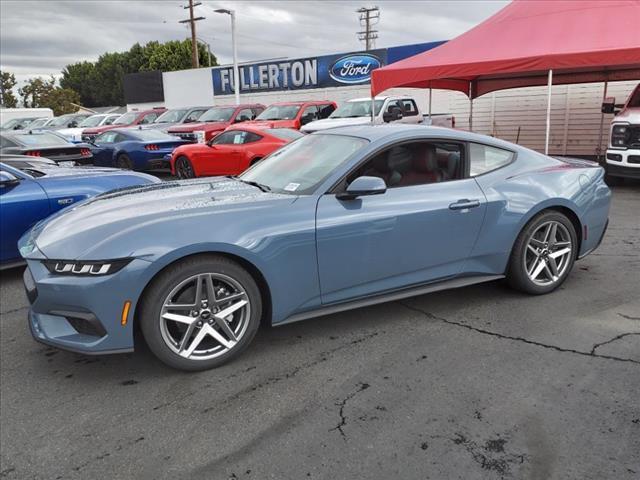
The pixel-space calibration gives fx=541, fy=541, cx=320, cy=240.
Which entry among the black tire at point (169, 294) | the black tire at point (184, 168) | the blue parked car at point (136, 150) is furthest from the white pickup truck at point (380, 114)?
the black tire at point (169, 294)

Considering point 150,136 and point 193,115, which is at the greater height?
point 193,115

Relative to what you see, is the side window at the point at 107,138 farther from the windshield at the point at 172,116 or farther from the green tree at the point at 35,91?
the green tree at the point at 35,91

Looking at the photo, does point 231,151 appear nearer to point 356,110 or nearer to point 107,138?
point 107,138

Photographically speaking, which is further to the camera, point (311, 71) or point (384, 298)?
point (311, 71)

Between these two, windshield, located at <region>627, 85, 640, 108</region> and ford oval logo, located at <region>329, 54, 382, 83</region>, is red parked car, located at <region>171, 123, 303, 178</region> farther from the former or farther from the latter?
ford oval logo, located at <region>329, 54, 382, 83</region>

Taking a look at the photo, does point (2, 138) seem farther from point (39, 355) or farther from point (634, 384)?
point (634, 384)

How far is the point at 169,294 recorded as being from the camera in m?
3.02

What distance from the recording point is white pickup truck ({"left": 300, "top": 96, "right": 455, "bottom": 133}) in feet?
46.9

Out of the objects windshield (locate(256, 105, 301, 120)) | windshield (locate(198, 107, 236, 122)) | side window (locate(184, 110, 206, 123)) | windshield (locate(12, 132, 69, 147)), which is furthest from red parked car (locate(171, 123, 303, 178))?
side window (locate(184, 110, 206, 123))

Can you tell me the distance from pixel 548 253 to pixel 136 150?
10687 millimetres

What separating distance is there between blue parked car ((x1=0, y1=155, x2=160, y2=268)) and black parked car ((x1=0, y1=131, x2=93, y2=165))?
15.3 ft

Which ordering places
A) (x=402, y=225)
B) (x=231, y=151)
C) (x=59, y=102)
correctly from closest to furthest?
(x=402, y=225) < (x=231, y=151) < (x=59, y=102)

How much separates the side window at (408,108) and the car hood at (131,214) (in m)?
12.3

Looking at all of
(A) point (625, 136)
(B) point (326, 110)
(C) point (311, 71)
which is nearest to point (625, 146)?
(A) point (625, 136)
